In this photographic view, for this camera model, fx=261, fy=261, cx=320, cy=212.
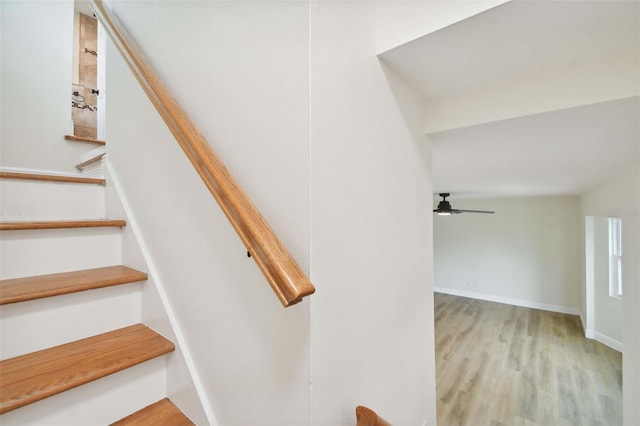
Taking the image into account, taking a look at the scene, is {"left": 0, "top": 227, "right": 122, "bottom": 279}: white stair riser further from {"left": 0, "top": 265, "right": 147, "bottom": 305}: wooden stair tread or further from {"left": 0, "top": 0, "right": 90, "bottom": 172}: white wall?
{"left": 0, "top": 0, "right": 90, "bottom": 172}: white wall

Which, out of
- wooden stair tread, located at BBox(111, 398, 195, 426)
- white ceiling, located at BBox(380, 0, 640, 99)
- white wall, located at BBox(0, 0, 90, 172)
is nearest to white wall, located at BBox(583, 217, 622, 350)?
white ceiling, located at BBox(380, 0, 640, 99)

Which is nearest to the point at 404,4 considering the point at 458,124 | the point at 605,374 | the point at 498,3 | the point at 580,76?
the point at 498,3

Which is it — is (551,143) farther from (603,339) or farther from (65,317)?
(603,339)

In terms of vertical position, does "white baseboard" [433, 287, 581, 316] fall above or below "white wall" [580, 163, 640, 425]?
below

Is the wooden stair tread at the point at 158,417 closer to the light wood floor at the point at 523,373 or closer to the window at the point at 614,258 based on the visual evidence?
the light wood floor at the point at 523,373

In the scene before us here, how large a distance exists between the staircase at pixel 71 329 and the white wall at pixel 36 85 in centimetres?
141

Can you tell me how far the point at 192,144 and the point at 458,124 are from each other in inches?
44.6

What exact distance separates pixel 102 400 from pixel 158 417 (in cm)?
19

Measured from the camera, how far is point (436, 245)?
7484 millimetres

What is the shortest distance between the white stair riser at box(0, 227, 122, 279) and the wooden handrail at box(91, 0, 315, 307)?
79 centimetres

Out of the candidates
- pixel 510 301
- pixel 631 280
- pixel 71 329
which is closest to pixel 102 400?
pixel 71 329

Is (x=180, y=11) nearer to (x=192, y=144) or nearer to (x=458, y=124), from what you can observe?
(x=192, y=144)

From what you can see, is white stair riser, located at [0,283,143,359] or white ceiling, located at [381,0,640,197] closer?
white ceiling, located at [381,0,640,197]

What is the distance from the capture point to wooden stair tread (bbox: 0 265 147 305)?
88 cm
